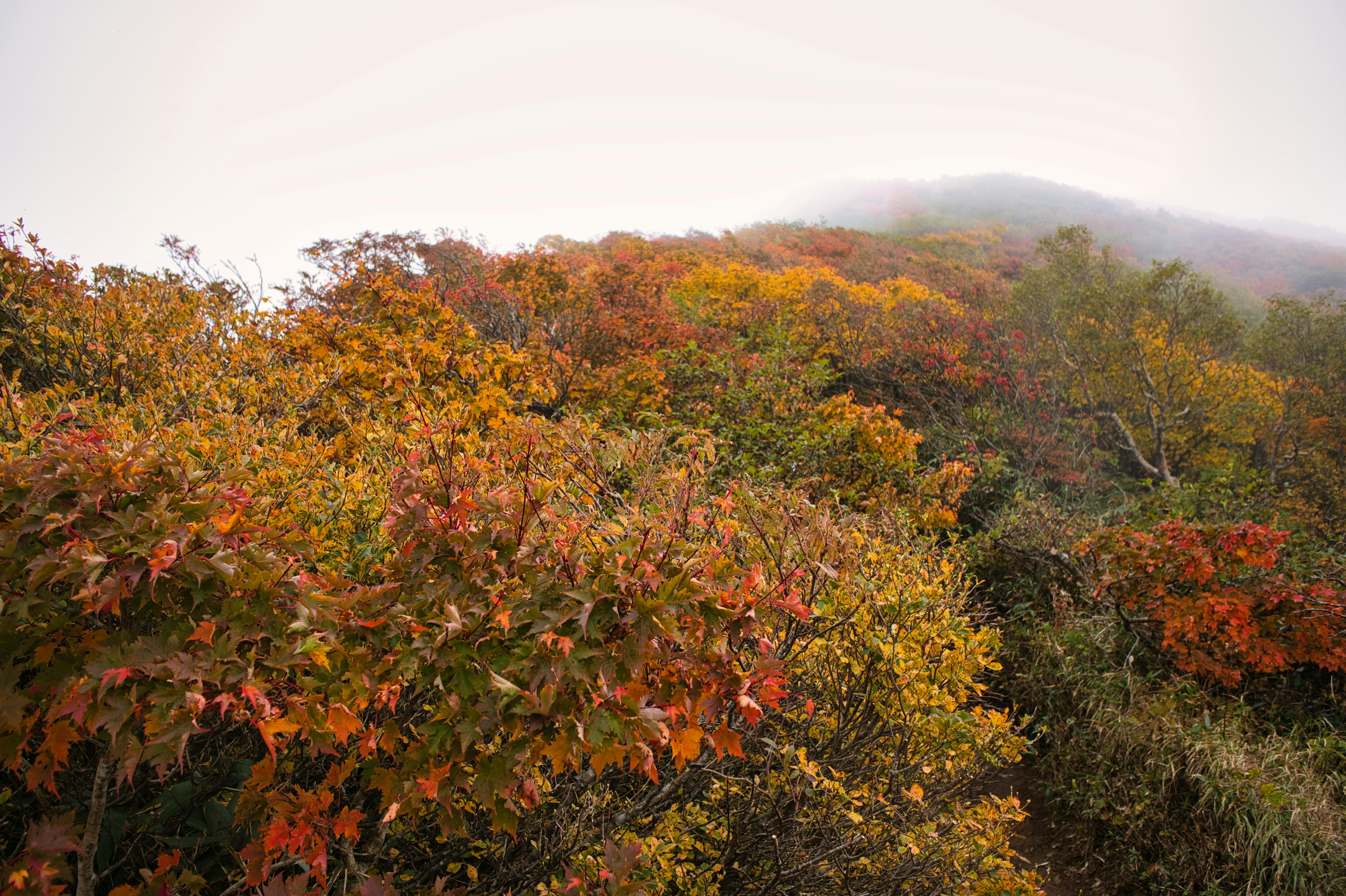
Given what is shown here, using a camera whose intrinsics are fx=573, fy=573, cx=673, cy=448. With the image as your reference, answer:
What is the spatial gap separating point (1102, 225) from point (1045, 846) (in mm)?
60171

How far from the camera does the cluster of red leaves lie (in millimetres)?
4672

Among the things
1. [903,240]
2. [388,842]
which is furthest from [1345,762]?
[903,240]

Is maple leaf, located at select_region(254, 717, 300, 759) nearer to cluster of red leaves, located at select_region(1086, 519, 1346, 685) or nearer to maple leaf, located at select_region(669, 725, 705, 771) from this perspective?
maple leaf, located at select_region(669, 725, 705, 771)

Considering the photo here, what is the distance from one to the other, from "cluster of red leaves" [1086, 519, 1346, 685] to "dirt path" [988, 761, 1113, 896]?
175 centimetres

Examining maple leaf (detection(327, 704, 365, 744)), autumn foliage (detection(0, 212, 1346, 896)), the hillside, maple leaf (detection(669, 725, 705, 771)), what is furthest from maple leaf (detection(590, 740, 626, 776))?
the hillside

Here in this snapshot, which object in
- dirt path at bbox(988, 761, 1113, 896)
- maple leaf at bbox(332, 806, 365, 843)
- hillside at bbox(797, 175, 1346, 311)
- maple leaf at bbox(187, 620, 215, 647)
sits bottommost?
dirt path at bbox(988, 761, 1113, 896)

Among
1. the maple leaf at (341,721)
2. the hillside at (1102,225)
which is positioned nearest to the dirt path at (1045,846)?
the maple leaf at (341,721)

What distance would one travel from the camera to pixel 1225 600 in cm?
468

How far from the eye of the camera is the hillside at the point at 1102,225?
3444 centimetres

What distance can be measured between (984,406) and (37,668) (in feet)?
40.2

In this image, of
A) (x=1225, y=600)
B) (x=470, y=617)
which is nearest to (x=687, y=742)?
(x=470, y=617)

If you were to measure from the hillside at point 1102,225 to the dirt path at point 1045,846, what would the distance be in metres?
35.1

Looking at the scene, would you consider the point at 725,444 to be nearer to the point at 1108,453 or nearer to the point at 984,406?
the point at 984,406

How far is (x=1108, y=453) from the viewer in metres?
11.4
